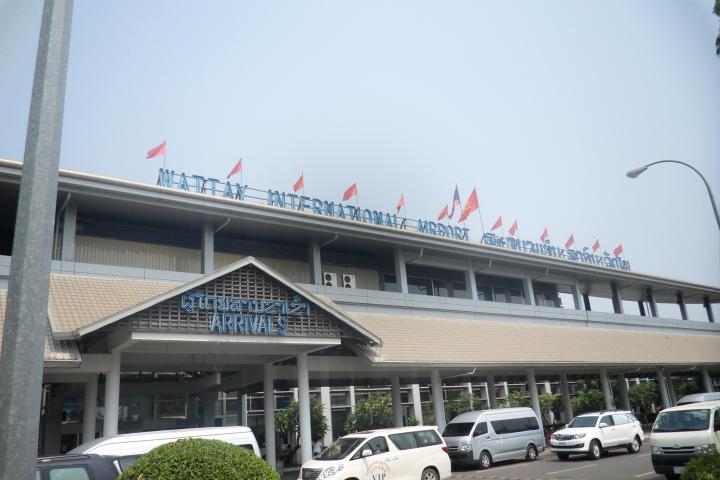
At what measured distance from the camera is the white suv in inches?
896

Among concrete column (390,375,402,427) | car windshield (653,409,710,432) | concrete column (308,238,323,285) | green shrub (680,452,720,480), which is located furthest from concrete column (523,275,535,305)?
green shrub (680,452,720,480)

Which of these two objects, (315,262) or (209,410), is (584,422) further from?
(209,410)

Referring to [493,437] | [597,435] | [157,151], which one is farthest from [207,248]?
[597,435]

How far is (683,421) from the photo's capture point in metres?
16.3

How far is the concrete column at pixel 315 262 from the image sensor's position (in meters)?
26.9

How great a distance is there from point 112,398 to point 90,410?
2.06 metres

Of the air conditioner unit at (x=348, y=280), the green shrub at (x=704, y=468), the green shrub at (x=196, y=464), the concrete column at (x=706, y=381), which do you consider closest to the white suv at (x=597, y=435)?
the air conditioner unit at (x=348, y=280)

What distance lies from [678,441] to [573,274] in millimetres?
24811

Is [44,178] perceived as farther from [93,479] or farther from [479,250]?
[479,250]

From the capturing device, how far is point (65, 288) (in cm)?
1886

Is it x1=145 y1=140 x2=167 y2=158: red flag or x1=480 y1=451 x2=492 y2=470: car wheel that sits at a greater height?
x1=145 y1=140 x2=167 y2=158: red flag

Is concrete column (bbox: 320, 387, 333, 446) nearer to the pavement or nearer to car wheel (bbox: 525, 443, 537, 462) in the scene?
the pavement

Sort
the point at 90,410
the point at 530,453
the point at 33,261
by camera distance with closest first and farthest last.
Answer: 1. the point at 33,261
2. the point at 90,410
3. the point at 530,453

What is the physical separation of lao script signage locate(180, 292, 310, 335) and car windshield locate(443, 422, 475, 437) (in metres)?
8.69
